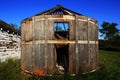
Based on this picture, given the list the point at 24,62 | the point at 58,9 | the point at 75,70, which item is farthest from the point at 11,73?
the point at 58,9

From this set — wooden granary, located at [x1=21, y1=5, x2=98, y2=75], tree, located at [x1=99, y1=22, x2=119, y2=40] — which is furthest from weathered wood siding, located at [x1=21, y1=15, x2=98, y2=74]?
tree, located at [x1=99, y1=22, x2=119, y2=40]

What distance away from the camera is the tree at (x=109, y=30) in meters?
60.3

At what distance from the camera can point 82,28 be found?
8977mm

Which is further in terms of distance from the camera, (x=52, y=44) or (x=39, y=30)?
(x=39, y=30)

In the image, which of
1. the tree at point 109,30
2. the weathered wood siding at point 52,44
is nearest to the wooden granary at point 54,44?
the weathered wood siding at point 52,44

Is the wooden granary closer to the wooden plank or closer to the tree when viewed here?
the wooden plank

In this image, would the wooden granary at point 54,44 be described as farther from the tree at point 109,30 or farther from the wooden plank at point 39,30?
the tree at point 109,30

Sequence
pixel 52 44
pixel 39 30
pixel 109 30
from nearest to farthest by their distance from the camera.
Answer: pixel 52 44 < pixel 39 30 < pixel 109 30

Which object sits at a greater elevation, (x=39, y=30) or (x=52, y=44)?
(x=39, y=30)

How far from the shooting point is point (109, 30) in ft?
202

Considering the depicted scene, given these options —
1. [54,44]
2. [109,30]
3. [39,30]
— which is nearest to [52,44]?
[54,44]

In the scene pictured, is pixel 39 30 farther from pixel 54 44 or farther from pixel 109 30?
pixel 109 30

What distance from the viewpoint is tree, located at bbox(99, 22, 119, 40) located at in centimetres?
6031

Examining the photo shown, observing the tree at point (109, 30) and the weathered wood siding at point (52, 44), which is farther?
the tree at point (109, 30)
